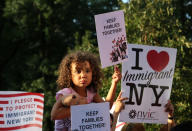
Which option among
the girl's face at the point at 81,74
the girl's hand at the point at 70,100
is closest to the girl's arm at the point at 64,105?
the girl's hand at the point at 70,100

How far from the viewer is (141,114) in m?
3.48

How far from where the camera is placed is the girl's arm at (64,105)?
2693 millimetres

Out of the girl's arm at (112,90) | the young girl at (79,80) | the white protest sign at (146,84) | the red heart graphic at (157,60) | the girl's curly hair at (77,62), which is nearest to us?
the young girl at (79,80)

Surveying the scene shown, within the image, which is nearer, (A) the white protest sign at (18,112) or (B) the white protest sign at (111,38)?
(B) the white protest sign at (111,38)

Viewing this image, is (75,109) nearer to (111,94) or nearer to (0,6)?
(111,94)

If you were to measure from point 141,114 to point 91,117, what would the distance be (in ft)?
2.65

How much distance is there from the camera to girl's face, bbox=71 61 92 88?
3.01 meters

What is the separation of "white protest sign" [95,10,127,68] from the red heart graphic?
0.28 m

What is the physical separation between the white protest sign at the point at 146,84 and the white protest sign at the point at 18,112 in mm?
805

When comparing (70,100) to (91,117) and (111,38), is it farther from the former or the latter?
(111,38)

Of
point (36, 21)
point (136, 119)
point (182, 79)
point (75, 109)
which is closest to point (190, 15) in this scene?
point (182, 79)

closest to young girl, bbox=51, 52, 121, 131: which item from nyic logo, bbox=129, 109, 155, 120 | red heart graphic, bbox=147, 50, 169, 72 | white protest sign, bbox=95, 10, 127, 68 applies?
white protest sign, bbox=95, 10, 127, 68

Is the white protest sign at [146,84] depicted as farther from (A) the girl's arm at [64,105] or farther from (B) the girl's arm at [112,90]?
(A) the girl's arm at [64,105]

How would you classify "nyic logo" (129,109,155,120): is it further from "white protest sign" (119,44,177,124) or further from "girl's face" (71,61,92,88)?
"girl's face" (71,61,92,88)
